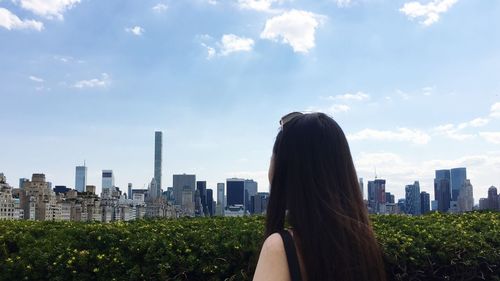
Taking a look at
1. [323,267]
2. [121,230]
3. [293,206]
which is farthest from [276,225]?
[121,230]

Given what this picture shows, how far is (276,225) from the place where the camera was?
2062 mm

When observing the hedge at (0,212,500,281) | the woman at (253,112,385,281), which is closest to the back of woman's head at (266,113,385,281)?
the woman at (253,112,385,281)

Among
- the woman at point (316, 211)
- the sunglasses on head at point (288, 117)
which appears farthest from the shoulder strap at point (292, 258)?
the sunglasses on head at point (288, 117)

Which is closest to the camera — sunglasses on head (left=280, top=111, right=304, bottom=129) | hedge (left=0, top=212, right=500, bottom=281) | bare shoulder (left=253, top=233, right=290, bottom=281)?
bare shoulder (left=253, top=233, right=290, bottom=281)

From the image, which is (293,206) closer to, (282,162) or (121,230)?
(282,162)

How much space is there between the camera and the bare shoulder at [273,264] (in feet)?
5.73

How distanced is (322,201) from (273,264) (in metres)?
0.29

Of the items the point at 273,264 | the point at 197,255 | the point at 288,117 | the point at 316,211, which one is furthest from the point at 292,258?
the point at 197,255

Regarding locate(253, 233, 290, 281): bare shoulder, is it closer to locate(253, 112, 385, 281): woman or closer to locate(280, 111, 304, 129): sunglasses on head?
locate(253, 112, 385, 281): woman

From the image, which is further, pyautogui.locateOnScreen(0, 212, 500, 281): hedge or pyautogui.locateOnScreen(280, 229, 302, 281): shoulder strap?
pyautogui.locateOnScreen(0, 212, 500, 281): hedge

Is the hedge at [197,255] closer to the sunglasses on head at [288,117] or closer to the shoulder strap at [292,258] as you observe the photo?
the sunglasses on head at [288,117]

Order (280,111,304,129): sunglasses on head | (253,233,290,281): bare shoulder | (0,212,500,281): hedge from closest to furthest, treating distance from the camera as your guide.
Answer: (253,233,290,281): bare shoulder, (280,111,304,129): sunglasses on head, (0,212,500,281): hedge

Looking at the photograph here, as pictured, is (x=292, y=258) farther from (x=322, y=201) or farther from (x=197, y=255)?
(x=197, y=255)

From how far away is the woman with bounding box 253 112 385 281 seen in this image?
179cm
